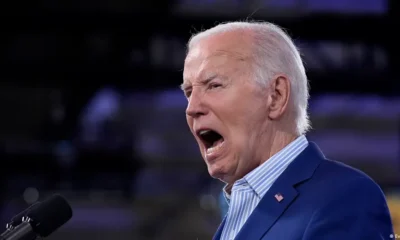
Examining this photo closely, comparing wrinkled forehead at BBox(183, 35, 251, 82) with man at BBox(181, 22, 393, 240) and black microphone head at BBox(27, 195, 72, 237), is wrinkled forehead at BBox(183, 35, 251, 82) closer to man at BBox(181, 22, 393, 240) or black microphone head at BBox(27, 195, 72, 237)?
man at BBox(181, 22, 393, 240)

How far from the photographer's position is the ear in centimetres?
164

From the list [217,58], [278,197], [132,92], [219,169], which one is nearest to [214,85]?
[217,58]

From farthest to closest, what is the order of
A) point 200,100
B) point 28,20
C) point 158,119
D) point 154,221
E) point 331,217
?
point 158,119 → point 154,221 → point 28,20 → point 200,100 → point 331,217

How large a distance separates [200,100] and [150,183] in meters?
3.74

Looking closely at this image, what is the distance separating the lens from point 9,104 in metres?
5.71

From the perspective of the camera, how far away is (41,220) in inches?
57.7

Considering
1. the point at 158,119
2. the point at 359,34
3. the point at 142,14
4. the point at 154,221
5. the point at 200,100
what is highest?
the point at 200,100

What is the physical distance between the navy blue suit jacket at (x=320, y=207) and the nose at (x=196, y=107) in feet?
0.81

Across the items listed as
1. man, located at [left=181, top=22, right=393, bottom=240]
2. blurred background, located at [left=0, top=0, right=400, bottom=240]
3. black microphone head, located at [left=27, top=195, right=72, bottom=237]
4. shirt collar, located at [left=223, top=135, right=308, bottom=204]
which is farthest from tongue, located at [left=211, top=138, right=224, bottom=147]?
blurred background, located at [left=0, top=0, right=400, bottom=240]

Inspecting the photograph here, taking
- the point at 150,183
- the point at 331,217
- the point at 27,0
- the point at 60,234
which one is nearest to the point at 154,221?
the point at 150,183

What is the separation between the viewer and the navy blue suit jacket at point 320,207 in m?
1.35

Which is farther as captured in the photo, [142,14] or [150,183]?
[150,183]

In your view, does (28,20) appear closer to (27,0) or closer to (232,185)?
(27,0)

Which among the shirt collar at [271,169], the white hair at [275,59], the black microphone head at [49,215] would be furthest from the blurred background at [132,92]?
the black microphone head at [49,215]
